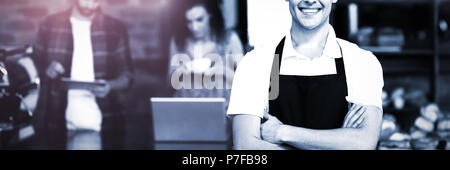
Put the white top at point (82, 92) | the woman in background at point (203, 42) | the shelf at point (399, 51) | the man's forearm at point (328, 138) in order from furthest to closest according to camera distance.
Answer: the shelf at point (399, 51), the white top at point (82, 92), the woman in background at point (203, 42), the man's forearm at point (328, 138)

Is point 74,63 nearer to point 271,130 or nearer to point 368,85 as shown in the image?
point 271,130

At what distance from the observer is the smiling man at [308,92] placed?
1.40 metres

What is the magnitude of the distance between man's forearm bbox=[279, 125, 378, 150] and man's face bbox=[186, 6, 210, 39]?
1127 mm

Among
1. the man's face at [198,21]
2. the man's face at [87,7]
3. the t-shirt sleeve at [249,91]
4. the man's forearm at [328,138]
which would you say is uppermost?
the man's face at [87,7]

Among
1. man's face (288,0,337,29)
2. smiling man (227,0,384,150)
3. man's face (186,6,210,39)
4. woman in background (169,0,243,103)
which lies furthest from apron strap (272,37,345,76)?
man's face (186,6,210,39)

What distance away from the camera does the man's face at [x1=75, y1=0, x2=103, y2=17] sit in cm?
236

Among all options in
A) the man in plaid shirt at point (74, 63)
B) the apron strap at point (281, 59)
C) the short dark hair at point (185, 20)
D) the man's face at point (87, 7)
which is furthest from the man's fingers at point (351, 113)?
the man's face at point (87, 7)

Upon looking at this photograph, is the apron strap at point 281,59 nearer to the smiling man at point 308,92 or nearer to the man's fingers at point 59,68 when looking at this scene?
the smiling man at point 308,92

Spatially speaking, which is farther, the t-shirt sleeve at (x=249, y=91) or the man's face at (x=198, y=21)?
the man's face at (x=198, y=21)

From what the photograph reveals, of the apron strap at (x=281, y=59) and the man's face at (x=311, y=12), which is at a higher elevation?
the man's face at (x=311, y=12)

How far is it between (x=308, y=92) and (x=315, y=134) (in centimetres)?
16

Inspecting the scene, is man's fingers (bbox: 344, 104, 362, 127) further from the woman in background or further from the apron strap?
the woman in background
